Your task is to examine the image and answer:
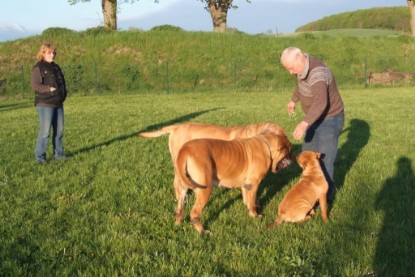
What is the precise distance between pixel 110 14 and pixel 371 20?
5804cm

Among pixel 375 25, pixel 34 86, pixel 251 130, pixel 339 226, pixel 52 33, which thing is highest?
pixel 375 25

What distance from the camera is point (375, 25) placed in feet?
258

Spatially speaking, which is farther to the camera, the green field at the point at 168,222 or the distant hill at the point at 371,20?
the distant hill at the point at 371,20

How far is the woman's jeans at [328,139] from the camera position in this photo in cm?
605

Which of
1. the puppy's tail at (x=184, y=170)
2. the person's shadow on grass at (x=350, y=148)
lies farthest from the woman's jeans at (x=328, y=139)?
the puppy's tail at (x=184, y=170)

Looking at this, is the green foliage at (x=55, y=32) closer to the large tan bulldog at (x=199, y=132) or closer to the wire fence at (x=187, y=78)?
the wire fence at (x=187, y=78)

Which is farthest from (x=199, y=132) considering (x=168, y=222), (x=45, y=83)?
(x=45, y=83)

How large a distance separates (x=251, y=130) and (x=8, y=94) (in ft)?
82.6

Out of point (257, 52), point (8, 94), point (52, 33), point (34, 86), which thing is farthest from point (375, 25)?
point (34, 86)

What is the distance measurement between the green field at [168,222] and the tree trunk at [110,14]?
2702 cm

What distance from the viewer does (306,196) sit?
5371 millimetres

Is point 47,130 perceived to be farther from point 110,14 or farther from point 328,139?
point 110,14

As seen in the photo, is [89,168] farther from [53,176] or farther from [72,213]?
[72,213]

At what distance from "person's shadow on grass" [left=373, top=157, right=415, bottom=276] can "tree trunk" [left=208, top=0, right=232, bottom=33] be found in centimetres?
3606
